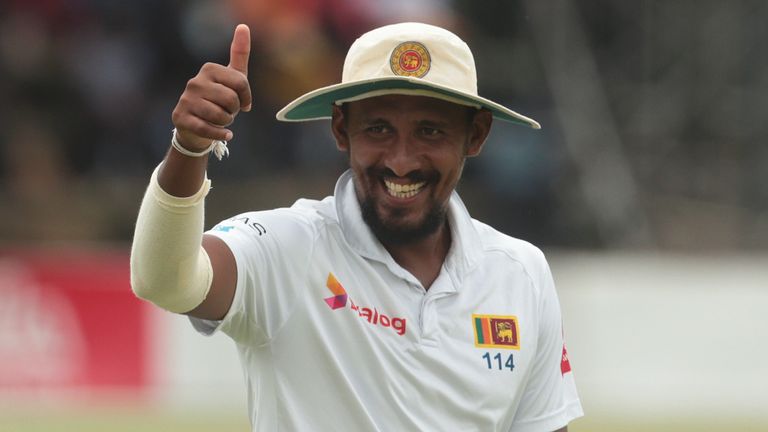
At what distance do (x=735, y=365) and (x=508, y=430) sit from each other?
900 centimetres

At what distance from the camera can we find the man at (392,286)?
3.96 m

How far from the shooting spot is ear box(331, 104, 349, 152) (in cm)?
428

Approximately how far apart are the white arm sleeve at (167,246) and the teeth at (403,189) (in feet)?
2.25

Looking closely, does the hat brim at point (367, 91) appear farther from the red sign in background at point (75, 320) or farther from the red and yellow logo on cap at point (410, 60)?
the red sign in background at point (75, 320)

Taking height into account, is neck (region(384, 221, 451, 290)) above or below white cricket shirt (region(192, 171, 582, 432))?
above

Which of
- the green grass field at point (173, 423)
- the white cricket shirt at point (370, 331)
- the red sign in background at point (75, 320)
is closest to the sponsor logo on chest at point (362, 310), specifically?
the white cricket shirt at point (370, 331)

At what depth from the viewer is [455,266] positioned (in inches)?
170

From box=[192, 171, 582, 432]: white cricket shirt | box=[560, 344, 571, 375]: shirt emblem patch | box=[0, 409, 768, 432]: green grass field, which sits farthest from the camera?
box=[0, 409, 768, 432]: green grass field

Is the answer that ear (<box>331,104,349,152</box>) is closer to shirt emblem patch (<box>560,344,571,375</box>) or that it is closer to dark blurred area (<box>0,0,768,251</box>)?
shirt emblem patch (<box>560,344,571,375</box>)

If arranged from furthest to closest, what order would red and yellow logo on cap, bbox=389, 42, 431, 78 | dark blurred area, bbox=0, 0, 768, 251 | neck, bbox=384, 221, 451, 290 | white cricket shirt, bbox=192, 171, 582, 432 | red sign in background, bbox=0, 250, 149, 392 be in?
dark blurred area, bbox=0, 0, 768, 251 < red sign in background, bbox=0, 250, 149, 392 < neck, bbox=384, 221, 451, 290 < red and yellow logo on cap, bbox=389, 42, 431, 78 < white cricket shirt, bbox=192, 171, 582, 432

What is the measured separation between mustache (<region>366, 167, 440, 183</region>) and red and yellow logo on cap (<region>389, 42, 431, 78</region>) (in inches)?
10.2

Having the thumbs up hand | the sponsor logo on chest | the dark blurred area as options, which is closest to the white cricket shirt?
the sponsor logo on chest

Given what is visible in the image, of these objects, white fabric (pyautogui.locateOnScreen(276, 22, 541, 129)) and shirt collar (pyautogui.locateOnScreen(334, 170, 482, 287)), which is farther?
shirt collar (pyautogui.locateOnScreen(334, 170, 482, 287))

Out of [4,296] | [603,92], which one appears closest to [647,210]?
[603,92]
